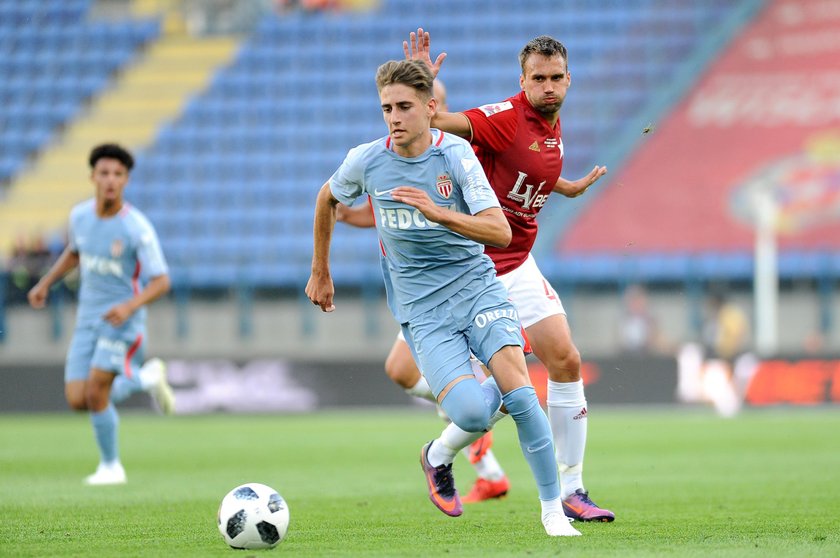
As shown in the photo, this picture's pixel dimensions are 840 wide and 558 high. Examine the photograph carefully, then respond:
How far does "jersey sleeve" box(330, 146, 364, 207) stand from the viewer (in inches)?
250

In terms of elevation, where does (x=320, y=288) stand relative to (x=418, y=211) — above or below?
below

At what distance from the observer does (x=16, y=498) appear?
848 centimetres

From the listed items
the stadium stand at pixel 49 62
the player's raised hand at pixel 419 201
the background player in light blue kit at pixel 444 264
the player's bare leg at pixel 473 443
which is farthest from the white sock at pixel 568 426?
the stadium stand at pixel 49 62

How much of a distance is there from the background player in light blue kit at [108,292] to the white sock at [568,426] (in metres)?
3.77

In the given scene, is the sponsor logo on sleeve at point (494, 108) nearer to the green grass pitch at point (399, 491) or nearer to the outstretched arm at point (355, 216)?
the outstretched arm at point (355, 216)

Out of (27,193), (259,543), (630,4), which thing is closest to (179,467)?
(259,543)

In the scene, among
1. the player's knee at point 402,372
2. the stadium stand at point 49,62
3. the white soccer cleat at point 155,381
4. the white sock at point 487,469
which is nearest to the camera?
the player's knee at point 402,372

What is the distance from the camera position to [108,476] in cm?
979

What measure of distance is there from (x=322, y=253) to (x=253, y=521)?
1.35 meters

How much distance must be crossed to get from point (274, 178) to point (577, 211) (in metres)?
5.67

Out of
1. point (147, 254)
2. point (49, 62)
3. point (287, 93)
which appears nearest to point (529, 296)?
point (147, 254)

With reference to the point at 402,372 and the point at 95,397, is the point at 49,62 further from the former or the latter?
the point at 402,372

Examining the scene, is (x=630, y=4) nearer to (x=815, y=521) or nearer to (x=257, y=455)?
(x=257, y=455)

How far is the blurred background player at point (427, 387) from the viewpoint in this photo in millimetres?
7988
